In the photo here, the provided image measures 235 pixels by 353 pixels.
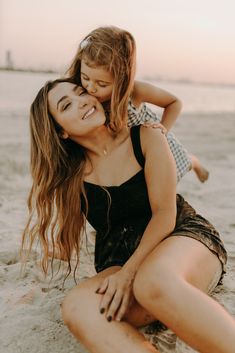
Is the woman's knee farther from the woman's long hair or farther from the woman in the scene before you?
the woman's long hair

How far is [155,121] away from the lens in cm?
341

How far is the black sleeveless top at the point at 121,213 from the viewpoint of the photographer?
249 centimetres

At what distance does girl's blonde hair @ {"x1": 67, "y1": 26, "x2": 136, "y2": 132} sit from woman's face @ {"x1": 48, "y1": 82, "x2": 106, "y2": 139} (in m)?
0.12

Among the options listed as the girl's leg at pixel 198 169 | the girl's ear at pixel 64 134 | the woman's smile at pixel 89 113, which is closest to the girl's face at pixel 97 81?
the woman's smile at pixel 89 113

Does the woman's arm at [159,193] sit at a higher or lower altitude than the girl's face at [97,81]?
lower

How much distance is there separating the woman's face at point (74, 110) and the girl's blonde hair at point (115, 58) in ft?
0.38

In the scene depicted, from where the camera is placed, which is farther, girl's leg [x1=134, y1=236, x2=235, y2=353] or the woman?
the woman

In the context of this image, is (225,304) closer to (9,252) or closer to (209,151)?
(9,252)

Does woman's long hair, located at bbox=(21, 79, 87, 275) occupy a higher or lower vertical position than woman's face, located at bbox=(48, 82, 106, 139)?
lower

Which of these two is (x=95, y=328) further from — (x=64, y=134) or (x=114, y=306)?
(x=64, y=134)

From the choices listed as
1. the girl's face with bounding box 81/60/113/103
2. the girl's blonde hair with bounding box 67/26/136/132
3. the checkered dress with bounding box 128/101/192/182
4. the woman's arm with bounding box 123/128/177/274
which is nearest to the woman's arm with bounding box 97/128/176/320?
the woman's arm with bounding box 123/128/177/274

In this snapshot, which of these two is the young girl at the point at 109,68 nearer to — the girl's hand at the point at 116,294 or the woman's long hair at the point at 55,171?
the woman's long hair at the point at 55,171

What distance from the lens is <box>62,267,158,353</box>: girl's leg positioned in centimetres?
201

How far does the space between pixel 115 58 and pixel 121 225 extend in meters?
0.89
